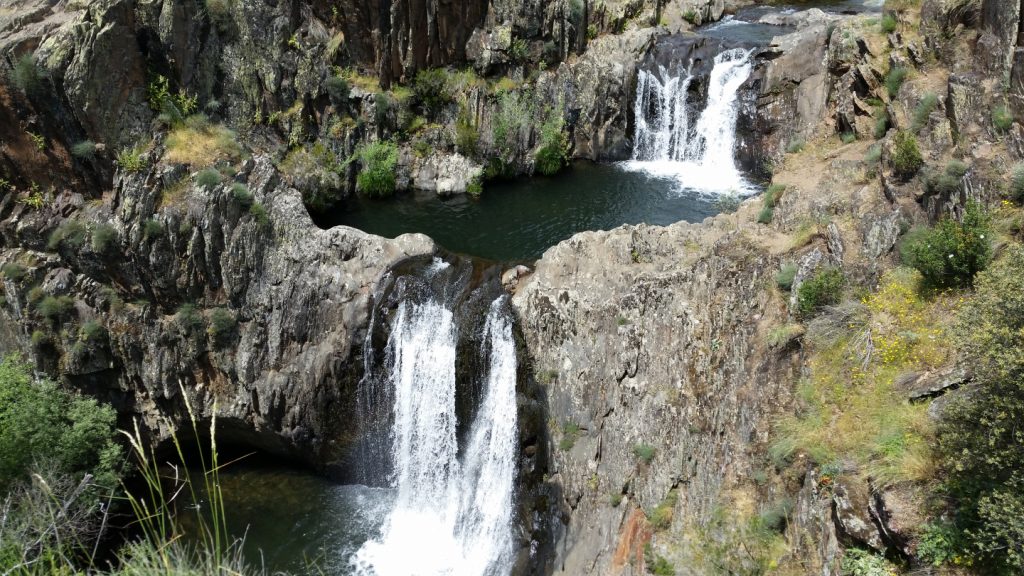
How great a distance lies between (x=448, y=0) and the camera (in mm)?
33594

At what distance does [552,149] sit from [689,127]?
21.2 feet

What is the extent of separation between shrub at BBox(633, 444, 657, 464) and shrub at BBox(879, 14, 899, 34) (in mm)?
13718

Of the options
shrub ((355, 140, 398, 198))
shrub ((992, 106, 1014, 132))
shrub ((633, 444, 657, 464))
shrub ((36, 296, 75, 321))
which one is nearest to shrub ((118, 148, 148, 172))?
shrub ((36, 296, 75, 321))

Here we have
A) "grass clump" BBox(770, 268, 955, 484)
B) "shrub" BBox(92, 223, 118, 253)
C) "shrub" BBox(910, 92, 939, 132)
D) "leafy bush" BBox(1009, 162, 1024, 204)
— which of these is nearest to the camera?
"grass clump" BBox(770, 268, 955, 484)

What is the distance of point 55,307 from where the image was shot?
22.2 metres

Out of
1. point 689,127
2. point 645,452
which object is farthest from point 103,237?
point 689,127

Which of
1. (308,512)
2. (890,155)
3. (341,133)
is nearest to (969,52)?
(890,155)

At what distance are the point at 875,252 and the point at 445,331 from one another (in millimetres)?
11599

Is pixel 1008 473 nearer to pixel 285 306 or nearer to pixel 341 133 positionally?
pixel 285 306

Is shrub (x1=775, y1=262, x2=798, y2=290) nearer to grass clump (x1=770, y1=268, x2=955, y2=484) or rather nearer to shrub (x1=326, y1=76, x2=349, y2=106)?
grass clump (x1=770, y1=268, x2=955, y2=484)

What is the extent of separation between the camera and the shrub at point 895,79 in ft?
61.3

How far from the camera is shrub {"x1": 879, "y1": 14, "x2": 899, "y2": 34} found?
798 inches

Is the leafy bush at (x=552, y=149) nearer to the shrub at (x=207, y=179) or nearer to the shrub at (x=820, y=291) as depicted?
the shrub at (x=207, y=179)

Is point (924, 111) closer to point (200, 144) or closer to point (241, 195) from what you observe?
point (241, 195)
